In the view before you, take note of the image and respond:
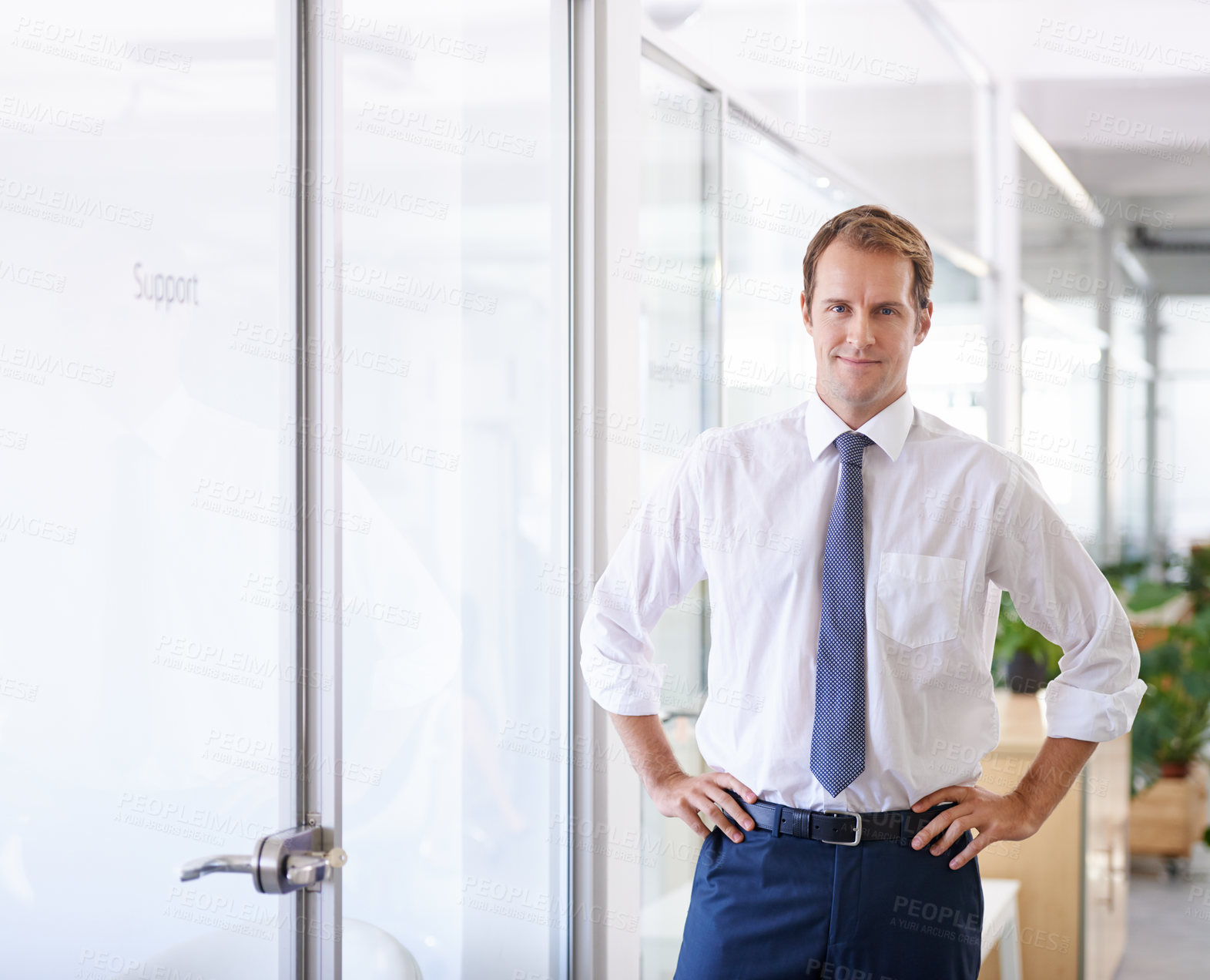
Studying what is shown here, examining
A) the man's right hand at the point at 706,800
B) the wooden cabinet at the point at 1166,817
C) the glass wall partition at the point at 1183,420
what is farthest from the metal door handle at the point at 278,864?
the glass wall partition at the point at 1183,420

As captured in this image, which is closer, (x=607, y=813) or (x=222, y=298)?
(x=222, y=298)

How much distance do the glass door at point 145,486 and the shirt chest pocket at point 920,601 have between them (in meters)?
0.81

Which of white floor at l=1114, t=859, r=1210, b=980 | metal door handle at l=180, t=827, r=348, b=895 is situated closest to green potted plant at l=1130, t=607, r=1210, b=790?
white floor at l=1114, t=859, r=1210, b=980

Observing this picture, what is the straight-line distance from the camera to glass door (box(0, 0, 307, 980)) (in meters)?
1.14

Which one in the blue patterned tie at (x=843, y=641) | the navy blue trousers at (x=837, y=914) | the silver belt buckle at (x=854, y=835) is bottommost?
the navy blue trousers at (x=837, y=914)

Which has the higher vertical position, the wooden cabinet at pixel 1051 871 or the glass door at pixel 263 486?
the glass door at pixel 263 486

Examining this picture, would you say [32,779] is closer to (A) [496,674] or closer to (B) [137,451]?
(B) [137,451]

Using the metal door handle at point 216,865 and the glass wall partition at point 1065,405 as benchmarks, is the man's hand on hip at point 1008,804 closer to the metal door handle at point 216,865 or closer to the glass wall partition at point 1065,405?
the metal door handle at point 216,865

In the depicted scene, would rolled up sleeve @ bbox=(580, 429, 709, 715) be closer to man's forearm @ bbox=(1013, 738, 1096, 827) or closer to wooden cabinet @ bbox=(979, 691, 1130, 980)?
man's forearm @ bbox=(1013, 738, 1096, 827)

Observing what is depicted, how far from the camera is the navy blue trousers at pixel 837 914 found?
1.52 meters

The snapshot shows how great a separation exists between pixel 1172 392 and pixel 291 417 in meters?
5.75

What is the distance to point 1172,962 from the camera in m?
3.62

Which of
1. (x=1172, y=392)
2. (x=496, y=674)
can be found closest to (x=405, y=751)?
(x=496, y=674)

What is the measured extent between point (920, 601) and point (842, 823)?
324 millimetres
